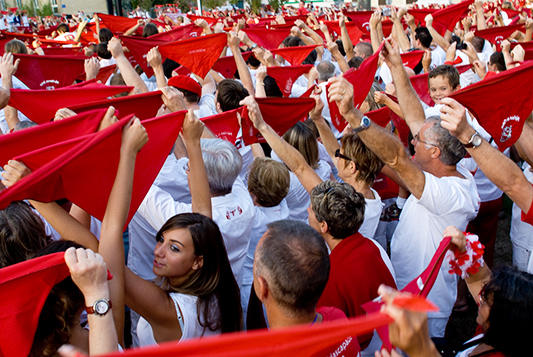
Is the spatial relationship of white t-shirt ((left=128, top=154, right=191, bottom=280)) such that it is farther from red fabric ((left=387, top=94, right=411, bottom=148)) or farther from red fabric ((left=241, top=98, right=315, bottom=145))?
red fabric ((left=387, top=94, right=411, bottom=148))

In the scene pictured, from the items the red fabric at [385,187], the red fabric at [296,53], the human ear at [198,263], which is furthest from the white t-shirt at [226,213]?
the red fabric at [296,53]

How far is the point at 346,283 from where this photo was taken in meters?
2.65

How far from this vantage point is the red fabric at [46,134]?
229 centimetres

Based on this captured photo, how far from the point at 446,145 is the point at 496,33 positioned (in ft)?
23.6

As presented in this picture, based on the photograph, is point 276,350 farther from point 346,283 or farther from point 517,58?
point 517,58

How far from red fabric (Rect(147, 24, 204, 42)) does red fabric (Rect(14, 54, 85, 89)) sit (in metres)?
2.26

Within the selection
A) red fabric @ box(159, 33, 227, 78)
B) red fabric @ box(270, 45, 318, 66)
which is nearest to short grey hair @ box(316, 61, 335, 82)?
red fabric @ box(270, 45, 318, 66)

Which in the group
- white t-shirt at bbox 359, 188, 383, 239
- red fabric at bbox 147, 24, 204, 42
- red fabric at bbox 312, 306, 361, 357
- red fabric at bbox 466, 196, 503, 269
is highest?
red fabric at bbox 147, 24, 204, 42

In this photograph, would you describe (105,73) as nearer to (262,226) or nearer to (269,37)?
(269,37)

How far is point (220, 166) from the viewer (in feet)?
10.1

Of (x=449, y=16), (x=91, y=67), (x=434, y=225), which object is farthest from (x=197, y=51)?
(x=449, y=16)

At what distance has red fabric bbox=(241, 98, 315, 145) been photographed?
171 inches

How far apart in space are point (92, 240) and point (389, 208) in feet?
10.4

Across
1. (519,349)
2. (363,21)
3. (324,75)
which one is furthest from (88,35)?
(519,349)
